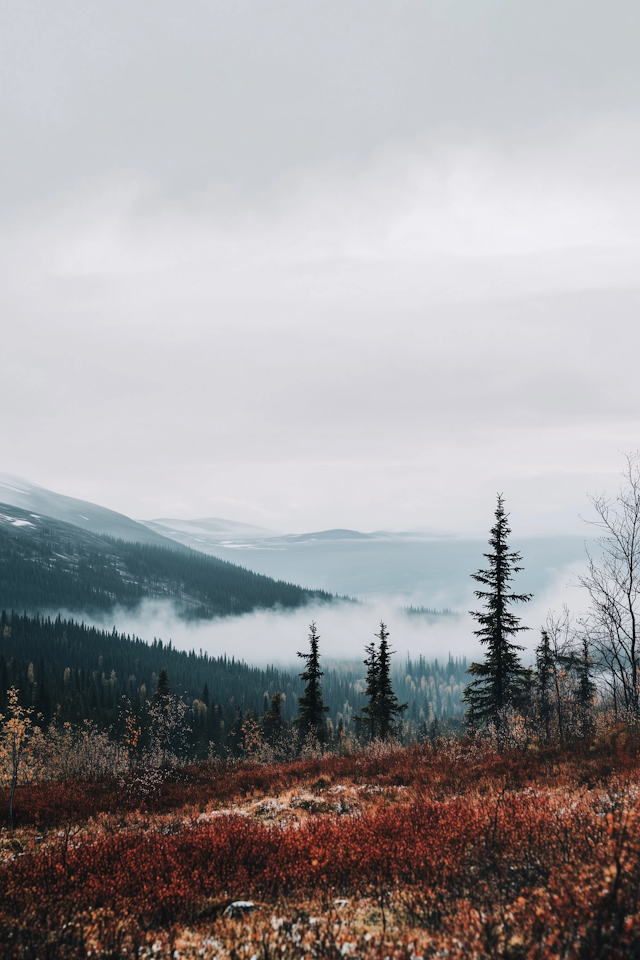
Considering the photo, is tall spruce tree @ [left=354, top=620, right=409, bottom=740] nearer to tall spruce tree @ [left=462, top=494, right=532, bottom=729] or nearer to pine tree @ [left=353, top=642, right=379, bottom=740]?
pine tree @ [left=353, top=642, right=379, bottom=740]

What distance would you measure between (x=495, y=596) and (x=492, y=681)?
571 cm

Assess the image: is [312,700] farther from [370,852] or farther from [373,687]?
[370,852]

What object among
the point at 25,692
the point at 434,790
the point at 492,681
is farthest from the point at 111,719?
the point at 434,790

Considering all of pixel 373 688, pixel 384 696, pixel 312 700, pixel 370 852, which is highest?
pixel 370 852

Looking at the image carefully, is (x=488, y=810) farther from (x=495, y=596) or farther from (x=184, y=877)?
(x=495, y=596)

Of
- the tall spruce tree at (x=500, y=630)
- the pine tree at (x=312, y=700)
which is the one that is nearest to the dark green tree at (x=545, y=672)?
the tall spruce tree at (x=500, y=630)

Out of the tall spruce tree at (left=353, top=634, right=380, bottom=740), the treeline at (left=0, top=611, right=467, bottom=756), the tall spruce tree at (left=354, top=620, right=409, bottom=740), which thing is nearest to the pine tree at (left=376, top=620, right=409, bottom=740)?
the tall spruce tree at (left=354, top=620, right=409, bottom=740)

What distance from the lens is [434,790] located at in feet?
43.4

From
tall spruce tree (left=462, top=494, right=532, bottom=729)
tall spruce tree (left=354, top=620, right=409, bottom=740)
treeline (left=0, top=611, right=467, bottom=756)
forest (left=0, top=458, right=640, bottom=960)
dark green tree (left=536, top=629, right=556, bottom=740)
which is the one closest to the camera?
forest (left=0, top=458, right=640, bottom=960)

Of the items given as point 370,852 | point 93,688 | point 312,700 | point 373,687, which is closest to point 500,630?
point 373,687

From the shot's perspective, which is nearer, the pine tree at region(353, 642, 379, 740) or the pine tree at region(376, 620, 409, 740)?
the pine tree at region(353, 642, 379, 740)

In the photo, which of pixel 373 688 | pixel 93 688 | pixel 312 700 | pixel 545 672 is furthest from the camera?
pixel 93 688

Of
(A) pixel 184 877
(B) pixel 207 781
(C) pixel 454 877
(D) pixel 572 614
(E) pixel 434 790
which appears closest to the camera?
(C) pixel 454 877

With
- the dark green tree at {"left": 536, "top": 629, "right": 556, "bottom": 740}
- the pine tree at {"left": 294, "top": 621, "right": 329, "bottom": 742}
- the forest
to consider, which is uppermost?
the forest
